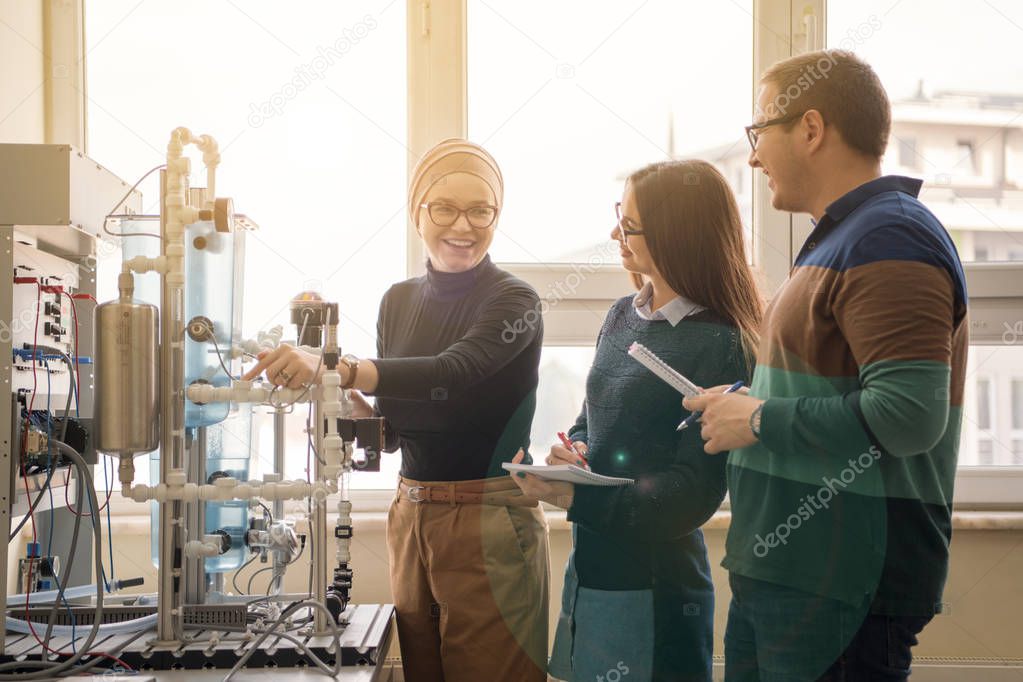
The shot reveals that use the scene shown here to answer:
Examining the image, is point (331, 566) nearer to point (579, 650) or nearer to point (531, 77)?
point (579, 650)

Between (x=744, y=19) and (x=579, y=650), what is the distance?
2084mm

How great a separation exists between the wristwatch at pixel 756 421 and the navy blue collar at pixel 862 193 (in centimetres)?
31

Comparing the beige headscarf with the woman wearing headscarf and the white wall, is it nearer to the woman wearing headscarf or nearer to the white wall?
the woman wearing headscarf

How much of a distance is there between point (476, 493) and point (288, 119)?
5.05ft

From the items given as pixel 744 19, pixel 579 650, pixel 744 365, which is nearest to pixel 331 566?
pixel 579 650

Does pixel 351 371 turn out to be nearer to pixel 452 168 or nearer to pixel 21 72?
pixel 452 168

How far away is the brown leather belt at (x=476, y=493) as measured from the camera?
5.31ft

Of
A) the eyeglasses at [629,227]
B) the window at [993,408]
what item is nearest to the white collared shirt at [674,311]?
the eyeglasses at [629,227]

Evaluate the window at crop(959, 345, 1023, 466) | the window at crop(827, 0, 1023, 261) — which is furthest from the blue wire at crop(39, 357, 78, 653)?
the window at crop(959, 345, 1023, 466)

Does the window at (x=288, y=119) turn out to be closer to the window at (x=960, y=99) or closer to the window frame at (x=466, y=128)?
the window frame at (x=466, y=128)

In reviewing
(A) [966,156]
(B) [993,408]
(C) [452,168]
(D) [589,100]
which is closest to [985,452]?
(B) [993,408]

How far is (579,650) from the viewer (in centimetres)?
138

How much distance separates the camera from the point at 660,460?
1364 mm

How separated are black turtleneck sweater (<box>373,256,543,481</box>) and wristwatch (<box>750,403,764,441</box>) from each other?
2.04 ft
